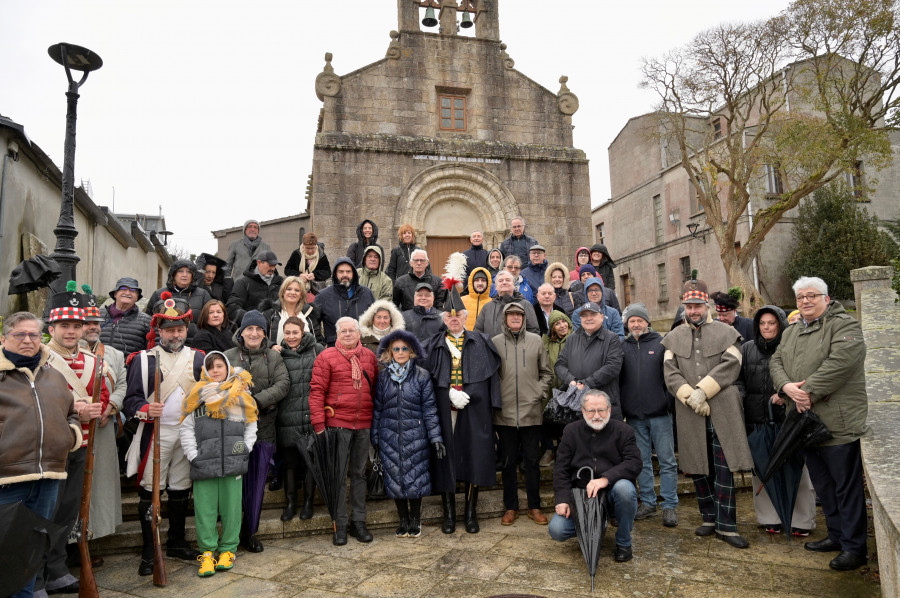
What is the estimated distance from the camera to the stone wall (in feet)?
10.2

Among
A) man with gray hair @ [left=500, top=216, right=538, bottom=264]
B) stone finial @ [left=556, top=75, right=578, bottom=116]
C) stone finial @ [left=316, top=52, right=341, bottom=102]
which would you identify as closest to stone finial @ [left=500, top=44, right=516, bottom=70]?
stone finial @ [left=556, top=75, right=578, bottom=116]

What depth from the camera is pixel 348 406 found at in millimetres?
5137

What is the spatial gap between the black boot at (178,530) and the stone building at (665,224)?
2057 centimetres

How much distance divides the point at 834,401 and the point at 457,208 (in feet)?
36.0

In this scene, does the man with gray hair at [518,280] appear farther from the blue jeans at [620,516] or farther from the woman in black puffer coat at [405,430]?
the blue jeans at [620,516]

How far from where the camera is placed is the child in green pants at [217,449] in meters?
4.50

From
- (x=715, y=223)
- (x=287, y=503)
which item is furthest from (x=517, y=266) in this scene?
(x=715, y=223)

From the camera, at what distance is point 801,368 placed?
4617 mm

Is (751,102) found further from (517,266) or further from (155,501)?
(155,501)

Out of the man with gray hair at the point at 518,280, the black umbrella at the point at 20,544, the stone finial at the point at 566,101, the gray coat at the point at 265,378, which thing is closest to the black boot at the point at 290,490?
the gray coat at the point at 265,378

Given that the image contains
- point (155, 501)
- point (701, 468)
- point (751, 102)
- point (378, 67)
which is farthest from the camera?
point (751, 102)

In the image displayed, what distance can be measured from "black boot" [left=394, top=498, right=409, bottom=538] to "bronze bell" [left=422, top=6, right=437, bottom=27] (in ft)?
42.5

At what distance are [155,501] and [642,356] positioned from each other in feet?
14.2

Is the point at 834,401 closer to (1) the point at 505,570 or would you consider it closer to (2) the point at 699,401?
(2) the point at 699,401
